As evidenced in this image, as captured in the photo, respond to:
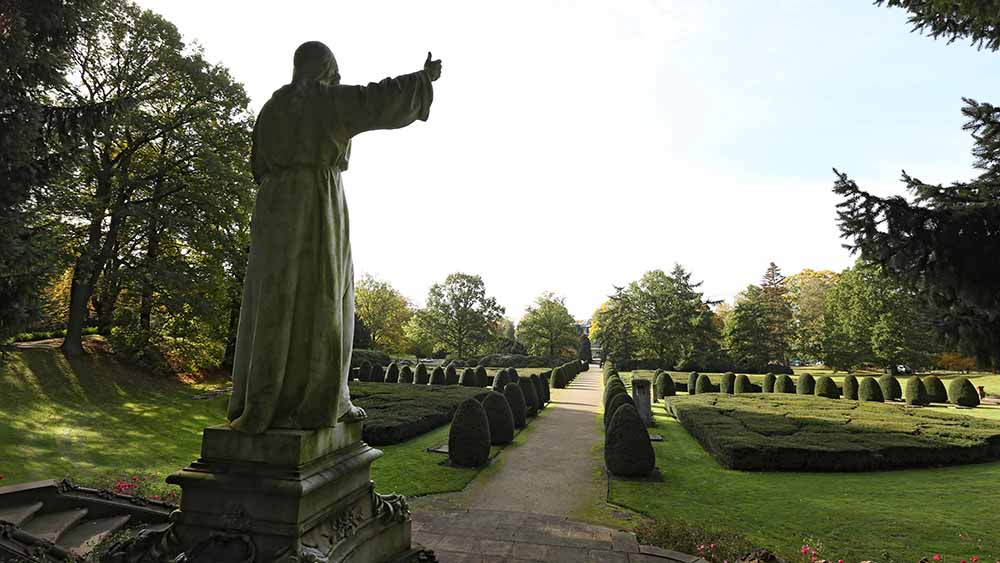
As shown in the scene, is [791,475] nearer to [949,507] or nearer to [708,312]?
[949,507]

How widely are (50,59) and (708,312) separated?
1894 inches

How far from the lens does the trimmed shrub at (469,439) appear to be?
1008 cm

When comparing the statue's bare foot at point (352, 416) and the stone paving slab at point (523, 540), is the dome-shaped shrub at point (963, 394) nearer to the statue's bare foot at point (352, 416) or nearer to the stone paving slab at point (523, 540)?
the stone paving slab at point (523, 540)

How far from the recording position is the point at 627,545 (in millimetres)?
5480

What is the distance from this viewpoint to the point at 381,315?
48.2 meters

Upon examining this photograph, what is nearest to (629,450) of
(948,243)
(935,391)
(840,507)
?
(840,507)

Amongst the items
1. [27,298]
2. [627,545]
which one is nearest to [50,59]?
[27,298]

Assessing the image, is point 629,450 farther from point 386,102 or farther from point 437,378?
point 437,378

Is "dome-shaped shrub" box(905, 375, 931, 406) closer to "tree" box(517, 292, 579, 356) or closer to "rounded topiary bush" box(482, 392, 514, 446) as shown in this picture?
"rounded topiary bush" box(482, 392, 514, 446)

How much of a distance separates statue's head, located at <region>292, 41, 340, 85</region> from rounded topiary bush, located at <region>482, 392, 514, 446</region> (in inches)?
407

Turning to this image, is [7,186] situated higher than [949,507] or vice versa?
[7,186]

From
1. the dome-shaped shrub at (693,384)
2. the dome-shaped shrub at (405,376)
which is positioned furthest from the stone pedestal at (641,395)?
the dome-shaped shrub at (405,376)

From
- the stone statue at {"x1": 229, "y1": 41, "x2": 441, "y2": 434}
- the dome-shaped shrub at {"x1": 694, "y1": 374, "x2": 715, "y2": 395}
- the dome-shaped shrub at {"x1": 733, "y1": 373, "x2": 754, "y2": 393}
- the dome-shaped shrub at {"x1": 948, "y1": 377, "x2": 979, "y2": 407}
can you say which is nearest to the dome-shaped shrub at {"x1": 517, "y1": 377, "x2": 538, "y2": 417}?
the dome-shaped shrub at {"x1": 694, "y1": 374, "x2": 715, "y2": 395}

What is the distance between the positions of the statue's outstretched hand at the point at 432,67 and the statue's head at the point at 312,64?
814mm
